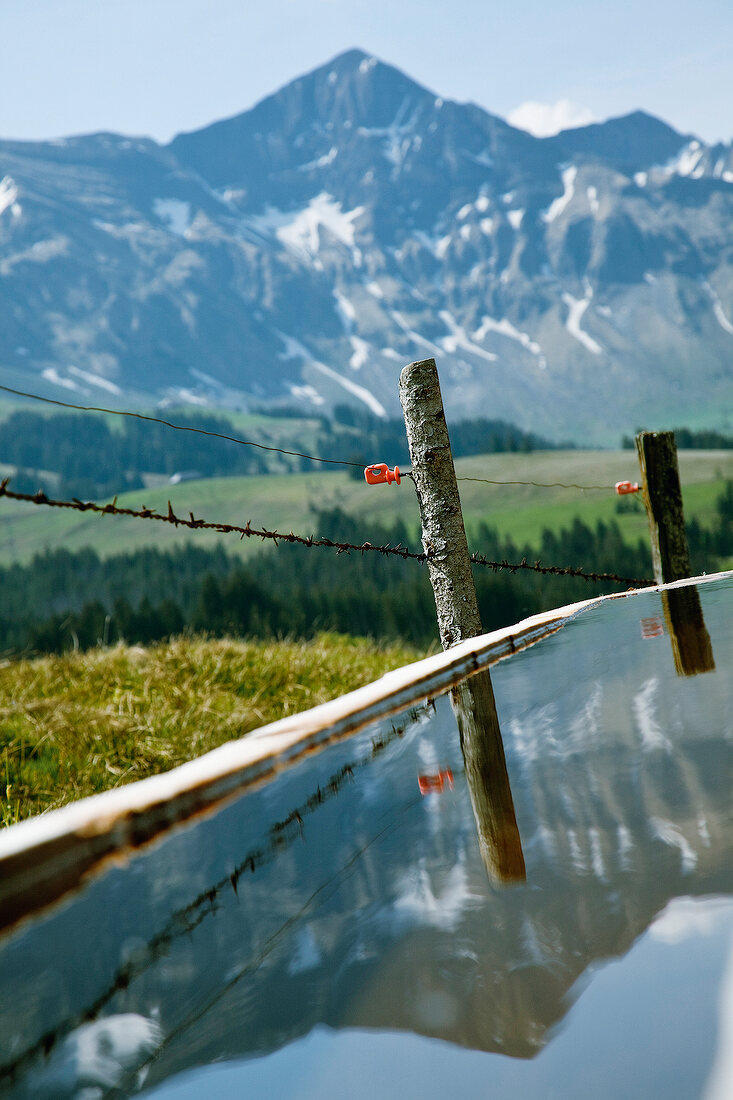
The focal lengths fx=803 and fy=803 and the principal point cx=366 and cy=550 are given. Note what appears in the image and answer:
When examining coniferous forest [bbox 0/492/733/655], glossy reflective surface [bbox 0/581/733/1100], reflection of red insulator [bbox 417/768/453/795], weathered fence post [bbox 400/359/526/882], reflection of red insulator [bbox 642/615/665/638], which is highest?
weathered fence post [bbox 400/359/526/882]

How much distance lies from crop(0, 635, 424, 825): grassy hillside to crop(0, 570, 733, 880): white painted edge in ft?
9.41

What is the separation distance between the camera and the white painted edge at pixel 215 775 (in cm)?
103

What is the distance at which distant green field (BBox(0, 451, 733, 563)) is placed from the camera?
104688mm

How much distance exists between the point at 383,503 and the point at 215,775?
11451 centimetres

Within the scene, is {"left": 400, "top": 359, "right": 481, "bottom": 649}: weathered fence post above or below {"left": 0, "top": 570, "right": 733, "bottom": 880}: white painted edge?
above

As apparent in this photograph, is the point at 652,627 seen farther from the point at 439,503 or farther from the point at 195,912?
the point at 195,912

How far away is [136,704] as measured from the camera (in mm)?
6273

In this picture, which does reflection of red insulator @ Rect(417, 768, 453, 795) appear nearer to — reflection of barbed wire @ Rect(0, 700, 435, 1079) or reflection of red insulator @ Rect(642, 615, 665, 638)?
reflection of barbed wire @ Rect(0, 700, 435, 1079)

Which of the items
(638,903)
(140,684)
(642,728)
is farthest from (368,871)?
(140,684)

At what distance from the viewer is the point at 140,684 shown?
683 centimetres

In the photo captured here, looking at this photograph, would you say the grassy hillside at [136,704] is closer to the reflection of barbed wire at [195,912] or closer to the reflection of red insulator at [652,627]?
the reflection of barbed wire at [195,912]

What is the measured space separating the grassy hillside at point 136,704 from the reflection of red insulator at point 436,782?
304 centimetres

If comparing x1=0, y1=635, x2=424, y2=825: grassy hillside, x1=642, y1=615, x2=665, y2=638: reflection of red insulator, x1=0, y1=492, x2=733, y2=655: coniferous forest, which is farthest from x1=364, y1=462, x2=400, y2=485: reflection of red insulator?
x1=0, y1=492, x2=733, y2=655: coniferous forest

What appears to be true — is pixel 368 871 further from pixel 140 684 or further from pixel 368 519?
pixel 368 519
